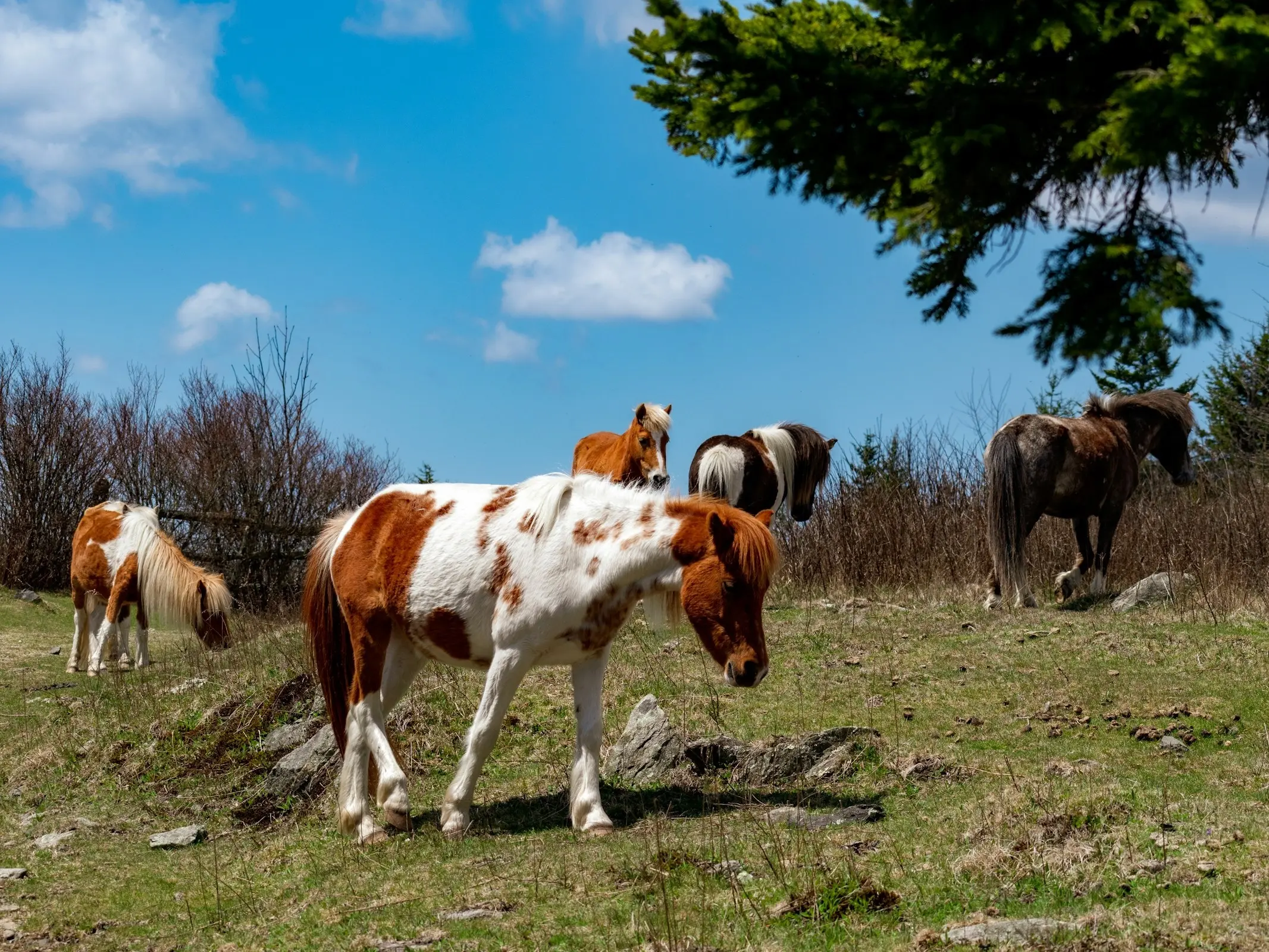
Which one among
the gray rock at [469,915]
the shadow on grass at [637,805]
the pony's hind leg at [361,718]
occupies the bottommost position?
the gray rock at [469,915]

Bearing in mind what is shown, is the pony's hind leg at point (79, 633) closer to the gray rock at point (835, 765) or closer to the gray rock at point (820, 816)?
the gray rock at point (835, 765)

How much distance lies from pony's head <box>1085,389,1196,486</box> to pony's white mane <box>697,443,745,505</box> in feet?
12.9

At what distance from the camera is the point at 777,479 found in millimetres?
13312

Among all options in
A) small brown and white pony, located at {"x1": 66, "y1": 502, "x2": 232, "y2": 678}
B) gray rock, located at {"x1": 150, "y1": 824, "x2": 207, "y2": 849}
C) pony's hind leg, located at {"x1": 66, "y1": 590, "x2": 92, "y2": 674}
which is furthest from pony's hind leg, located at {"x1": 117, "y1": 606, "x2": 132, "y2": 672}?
gray rock, located at {"x1": 150, "y1": 824, "x2": 207, "y2": 849}

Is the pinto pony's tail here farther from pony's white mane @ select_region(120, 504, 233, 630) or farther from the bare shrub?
the bare shrub

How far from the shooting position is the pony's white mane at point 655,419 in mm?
11953

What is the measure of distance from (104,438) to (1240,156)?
2722cm

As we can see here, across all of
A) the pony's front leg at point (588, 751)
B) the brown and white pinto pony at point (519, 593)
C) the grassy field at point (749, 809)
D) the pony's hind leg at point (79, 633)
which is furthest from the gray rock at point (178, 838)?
the pony's hind leg at point (79, 633)

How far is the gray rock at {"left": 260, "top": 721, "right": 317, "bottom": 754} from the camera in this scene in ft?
30.2

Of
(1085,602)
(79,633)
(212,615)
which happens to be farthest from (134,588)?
(1085,602)

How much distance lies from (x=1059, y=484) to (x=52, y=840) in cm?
949

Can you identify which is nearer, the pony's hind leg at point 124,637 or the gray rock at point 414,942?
the gray rock at point 414,942

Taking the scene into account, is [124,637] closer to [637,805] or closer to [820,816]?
[637,805]

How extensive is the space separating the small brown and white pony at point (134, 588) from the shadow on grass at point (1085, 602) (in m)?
9.73
